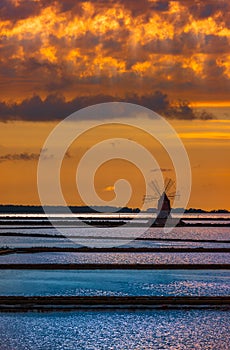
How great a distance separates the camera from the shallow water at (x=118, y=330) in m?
27.2

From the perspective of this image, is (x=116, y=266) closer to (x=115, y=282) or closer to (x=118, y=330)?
(x=115, y=282)

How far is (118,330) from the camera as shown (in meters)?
29.7

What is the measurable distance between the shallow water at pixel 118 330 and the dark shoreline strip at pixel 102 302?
1.50 m

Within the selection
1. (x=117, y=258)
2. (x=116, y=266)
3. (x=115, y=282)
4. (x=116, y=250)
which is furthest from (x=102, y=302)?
(x=116, y=250)

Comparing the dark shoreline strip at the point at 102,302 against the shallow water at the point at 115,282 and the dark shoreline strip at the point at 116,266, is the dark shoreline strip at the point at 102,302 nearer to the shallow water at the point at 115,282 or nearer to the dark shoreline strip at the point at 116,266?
the shallow water at the point at 115,282

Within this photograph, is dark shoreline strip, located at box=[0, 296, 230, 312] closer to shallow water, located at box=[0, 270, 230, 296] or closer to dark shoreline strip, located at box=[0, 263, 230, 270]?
shallow water, located at box=[0, 270, 230, 296]

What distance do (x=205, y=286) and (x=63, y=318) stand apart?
14.4 m

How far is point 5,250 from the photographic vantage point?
234 ft

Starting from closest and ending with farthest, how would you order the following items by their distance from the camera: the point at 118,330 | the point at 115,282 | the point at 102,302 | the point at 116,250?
the point at 118,330, the point at 102,302, the point at 115,282, the point at 116,250

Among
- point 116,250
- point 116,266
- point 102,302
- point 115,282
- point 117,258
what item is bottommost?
point 102,302

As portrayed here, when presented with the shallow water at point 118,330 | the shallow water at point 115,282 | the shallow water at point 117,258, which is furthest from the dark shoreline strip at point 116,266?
A: the shallow water at point 118,330

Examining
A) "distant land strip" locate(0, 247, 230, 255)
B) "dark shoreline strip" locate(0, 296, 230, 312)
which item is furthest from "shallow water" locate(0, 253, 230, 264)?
"dark shoreline strip" locate(0, 296, 230, 312)

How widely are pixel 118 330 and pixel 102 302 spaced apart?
6.51 meters

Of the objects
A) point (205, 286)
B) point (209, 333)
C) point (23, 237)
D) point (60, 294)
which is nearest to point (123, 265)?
point (205, 286)
